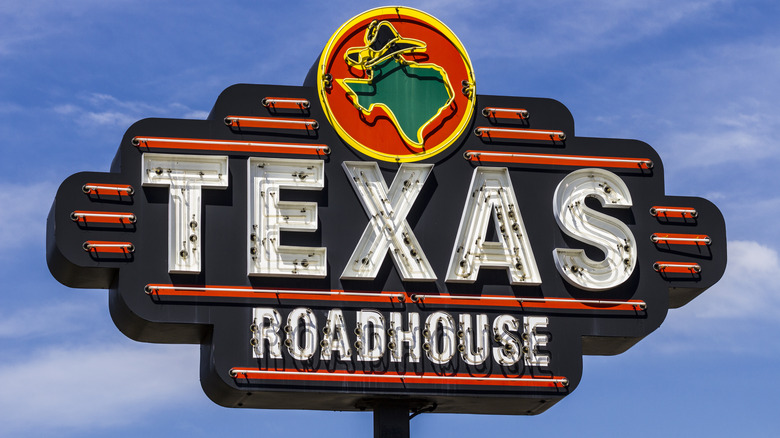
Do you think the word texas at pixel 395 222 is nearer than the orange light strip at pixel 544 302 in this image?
Yes

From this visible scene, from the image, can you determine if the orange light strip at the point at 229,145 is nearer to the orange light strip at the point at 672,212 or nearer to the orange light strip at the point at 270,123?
the orange light strip at the point at 270,123

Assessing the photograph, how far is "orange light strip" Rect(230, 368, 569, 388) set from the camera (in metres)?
24.8

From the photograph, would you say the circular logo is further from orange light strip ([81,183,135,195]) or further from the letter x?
orange light strip ([81,183,135,195])

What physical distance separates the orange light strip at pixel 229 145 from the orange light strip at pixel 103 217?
1.03 meters

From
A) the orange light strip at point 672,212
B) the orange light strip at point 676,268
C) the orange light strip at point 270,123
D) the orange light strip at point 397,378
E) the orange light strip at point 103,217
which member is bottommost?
the orange light strip at point 397,378

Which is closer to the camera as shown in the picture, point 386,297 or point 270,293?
point 270,293

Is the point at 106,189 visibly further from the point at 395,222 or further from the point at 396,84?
the point at 396,84

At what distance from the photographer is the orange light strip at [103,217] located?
25.1 metres

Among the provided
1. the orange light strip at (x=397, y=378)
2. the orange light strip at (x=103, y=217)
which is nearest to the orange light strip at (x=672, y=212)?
the orange light strip at (x=397, y=378)

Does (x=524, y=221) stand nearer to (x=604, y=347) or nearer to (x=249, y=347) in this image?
(x=604, y=347)

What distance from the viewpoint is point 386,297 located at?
84.2 ft

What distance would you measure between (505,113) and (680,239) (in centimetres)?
307

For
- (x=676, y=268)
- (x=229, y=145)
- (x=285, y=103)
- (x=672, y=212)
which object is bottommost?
(x=676, y=268)

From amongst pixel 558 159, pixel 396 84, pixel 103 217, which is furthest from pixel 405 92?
pixel 103 217
